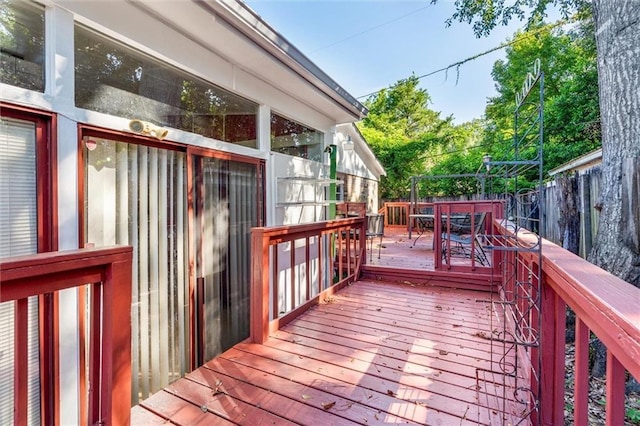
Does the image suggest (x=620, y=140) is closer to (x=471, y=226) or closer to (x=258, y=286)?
(x=471, y=226)

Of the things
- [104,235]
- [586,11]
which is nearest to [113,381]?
[104,235]

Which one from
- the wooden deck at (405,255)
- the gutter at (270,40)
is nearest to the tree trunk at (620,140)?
the wooden deck at (405,255)

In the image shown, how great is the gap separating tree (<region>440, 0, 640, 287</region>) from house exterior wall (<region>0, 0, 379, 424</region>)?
284 cm

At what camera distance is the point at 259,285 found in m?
2.57

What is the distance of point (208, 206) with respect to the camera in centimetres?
287

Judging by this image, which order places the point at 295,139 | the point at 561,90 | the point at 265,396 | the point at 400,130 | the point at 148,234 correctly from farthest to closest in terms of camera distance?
the point at 400,130, the point at 561,90, the point at 295,139, the point at 148,234, the point at 265,396

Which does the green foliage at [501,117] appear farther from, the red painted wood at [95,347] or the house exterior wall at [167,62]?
the red painted wood at [95,347]

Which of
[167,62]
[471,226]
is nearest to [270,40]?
[167,62]

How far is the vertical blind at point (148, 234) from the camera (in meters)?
2.10

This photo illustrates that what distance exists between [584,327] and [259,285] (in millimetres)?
2105

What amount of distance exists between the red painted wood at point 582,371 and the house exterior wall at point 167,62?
8.25 ft

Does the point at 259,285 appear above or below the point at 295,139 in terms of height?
below

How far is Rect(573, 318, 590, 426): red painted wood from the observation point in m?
1.00

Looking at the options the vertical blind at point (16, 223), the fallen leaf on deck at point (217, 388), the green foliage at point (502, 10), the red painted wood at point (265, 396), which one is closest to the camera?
the vertical blind at point (16, 223)
